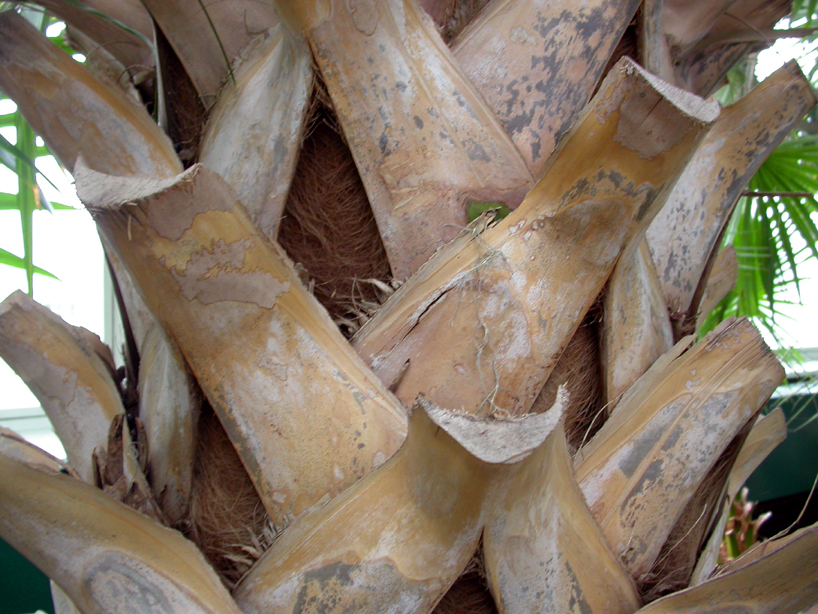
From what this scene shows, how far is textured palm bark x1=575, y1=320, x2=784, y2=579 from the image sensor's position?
46cm

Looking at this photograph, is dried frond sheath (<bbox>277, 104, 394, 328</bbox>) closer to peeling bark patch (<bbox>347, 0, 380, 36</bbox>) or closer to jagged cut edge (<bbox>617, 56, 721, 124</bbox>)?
peeling bark patch (<bbox>347, 0, 380, 36</bbox>)

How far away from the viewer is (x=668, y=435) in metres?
0.49

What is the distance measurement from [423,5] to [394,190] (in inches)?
7.8

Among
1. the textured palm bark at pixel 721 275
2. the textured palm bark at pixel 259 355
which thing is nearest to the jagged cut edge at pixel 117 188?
the textured palm bark at pixel 259 355

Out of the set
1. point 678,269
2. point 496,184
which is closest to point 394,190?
point 496,184

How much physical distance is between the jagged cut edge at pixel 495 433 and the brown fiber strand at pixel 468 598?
0.39 feet

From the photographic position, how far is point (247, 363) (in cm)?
44

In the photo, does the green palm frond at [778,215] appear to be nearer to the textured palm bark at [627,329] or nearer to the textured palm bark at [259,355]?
the textured palm bark at [627,329]

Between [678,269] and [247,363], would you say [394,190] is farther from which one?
[678,269]

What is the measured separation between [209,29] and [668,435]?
531 mm

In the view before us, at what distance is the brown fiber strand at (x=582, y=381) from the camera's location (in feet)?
1.68

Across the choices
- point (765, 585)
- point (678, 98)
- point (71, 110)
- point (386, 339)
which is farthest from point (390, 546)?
point (71, 110)

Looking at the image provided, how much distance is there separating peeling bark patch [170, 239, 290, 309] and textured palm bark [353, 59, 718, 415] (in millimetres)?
89

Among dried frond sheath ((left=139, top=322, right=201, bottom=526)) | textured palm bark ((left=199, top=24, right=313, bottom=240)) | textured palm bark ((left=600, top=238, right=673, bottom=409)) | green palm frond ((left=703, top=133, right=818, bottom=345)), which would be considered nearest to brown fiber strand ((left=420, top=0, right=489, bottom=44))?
textured palm bark ((left=199, top=24, right=313, bottom=240))
